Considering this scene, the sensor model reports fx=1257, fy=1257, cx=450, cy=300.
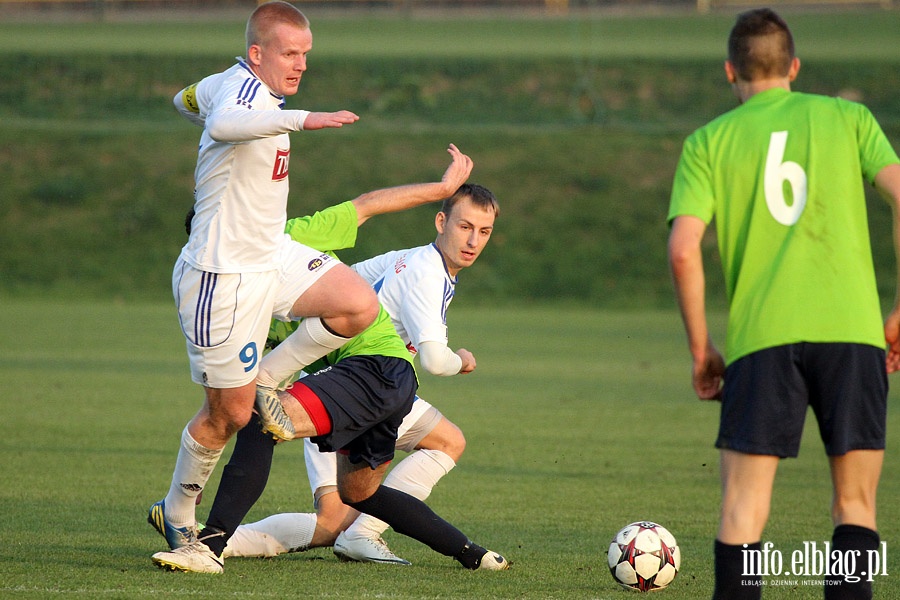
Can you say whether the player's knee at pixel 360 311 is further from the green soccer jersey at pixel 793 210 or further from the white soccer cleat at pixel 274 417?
the green soccer jersey at pixel 793 210

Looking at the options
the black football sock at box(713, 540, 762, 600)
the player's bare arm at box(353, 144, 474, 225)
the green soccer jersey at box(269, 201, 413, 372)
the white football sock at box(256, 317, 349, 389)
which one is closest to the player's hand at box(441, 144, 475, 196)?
the player's bare arm at box(353, 144, 474, 225)

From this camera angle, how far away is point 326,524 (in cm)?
605

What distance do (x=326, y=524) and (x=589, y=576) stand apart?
1.30 meters

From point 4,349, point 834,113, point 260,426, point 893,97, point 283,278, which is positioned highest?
point 893,97

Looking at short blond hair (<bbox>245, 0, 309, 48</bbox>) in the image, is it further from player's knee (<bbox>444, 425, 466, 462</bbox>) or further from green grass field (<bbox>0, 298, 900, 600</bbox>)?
green grass field (<bbox>0, 298, 900, 600</bbox>)

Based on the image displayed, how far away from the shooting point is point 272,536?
19.5 ft

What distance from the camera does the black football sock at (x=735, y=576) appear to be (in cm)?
421

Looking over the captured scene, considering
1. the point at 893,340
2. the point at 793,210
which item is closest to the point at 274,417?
the point at 793,210

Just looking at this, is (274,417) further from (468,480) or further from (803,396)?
(468,480)

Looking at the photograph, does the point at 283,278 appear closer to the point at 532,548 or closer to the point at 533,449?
the point at 532,548

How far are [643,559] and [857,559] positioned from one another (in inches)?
50.5

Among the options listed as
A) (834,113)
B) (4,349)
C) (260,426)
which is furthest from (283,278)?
(4,349)

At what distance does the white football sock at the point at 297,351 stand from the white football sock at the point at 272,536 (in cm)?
73

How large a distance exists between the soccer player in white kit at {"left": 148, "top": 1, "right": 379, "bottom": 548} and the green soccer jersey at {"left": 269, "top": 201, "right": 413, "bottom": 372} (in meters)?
0.18
